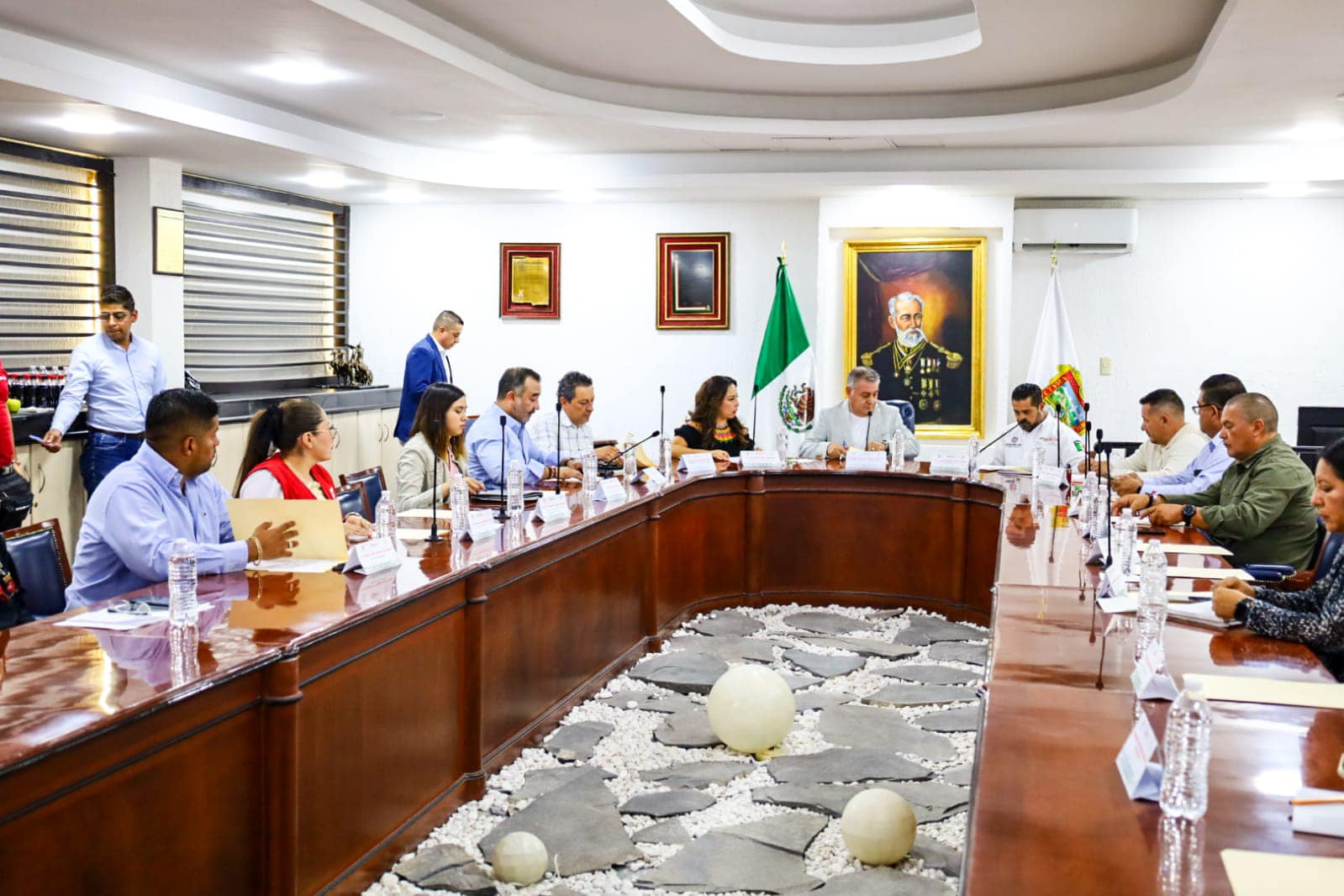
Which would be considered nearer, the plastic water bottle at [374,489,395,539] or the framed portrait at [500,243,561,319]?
the plastic water bottle at [374,489,395,539]

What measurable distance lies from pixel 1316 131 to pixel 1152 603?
5839 mm

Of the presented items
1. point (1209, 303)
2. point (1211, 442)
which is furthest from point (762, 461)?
point (1209, 303)

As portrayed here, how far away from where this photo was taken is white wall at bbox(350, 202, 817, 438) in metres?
9.47

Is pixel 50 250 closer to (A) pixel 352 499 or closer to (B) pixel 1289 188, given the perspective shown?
(A) pixel 352 499

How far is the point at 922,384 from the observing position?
9.09m

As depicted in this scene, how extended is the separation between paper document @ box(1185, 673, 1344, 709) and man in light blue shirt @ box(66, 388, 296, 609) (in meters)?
2.37

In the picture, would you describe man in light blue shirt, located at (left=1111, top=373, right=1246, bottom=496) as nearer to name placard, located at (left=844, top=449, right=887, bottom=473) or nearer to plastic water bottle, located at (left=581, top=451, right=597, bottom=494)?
name placard, located at (left=844, top=449, right=887, bottom=473)

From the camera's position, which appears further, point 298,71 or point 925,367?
point 925,367

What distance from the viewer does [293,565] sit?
11.4ft

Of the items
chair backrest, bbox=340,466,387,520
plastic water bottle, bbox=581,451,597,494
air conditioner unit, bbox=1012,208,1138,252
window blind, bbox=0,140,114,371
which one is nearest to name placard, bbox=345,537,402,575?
chair backrest, bbox=340,466,387,520

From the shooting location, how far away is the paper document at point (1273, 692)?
240cm

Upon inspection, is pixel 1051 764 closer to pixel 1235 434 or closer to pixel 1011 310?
pixel 1235 434

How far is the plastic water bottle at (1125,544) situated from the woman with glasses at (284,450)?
2.31 m

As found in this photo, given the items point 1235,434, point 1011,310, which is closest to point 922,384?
point 1011,310
